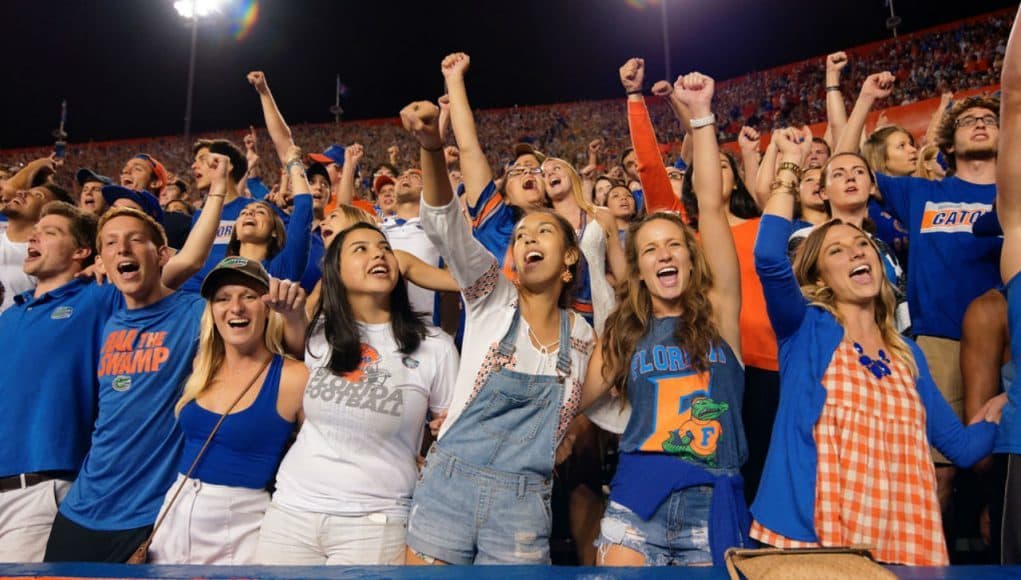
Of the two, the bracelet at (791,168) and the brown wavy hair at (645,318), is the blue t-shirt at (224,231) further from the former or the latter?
the bracelet at (791,168)

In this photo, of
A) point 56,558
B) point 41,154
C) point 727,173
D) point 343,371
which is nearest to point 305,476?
point 343,371

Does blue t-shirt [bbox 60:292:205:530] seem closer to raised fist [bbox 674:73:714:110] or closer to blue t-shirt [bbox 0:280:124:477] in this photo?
blue t-shirt [bbox 0:280:124:477]

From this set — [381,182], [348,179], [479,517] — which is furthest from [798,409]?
[381,182]

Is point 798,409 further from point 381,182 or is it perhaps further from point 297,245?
point 381,182

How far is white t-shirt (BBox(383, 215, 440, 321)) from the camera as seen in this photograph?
376 centimetres

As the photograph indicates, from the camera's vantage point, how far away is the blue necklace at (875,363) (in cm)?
210

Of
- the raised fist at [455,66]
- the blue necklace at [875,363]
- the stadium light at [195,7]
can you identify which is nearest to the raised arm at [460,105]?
the raised fist at [455,66]

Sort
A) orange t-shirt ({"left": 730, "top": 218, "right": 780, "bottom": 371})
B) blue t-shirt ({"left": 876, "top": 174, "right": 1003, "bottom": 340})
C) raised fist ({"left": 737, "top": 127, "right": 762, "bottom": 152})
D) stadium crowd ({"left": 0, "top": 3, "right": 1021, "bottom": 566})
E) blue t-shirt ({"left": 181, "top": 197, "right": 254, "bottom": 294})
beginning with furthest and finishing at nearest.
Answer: blue t-shirt ({"left": 181, "top": 197, "right": 254, "bottom": 294}) < raised fist ({"left": 737, "top": 127, "right": 762, "bottom": 152}) < blue t-shirt ({"left": 876, "top": 174, "right": 1003, "bottom": 340}) < orange t-shirt ({"left": 730, "top": 218, "right": 780, "bottom": 371}) < stadium crowd ({"left": 0, "top": 3, "right": 1021, "bottom": 566})

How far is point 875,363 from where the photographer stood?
2.13 m

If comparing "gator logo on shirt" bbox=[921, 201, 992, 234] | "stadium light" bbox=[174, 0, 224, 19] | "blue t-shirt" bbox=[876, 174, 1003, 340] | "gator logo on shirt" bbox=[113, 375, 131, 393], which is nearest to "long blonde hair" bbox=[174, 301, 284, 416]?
"gator logo on shirt" bbox=[113, 375, 131, 393]

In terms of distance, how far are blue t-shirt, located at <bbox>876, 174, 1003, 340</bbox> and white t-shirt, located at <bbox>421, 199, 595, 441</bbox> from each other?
1923 mm

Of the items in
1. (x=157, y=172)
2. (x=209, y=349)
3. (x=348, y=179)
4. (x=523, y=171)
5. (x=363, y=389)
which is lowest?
(x=363, y=389)

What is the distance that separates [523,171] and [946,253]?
7.18ft

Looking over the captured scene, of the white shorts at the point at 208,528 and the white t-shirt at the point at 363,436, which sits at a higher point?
the white t-shirt at the point at 363,436
